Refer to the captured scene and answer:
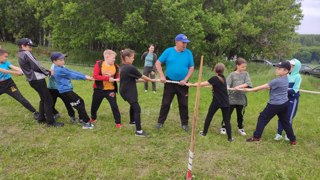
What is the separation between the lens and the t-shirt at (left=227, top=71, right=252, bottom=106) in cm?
662

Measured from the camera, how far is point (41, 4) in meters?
24.1

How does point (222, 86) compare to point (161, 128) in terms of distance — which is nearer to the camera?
point (222, 86)

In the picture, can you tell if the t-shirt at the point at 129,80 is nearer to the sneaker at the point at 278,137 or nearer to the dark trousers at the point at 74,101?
the dark trousers at the point at 74,101

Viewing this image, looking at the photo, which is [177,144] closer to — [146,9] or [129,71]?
[129,71]

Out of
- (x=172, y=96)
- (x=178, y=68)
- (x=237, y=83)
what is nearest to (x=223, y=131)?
(x=237, y=83)

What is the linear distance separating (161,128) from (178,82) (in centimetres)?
124

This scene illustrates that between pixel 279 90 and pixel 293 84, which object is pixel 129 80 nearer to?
pixel 279 90

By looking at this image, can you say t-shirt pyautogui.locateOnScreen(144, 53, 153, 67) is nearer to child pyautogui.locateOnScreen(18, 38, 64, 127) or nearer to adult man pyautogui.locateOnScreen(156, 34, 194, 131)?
adult man pyautogui.locateOnScreen(156, 34, 194, 131)

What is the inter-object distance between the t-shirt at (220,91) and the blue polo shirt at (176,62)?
0.77m

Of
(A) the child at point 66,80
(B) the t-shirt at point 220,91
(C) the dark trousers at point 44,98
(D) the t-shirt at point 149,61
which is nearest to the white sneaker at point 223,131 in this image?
(B) the t-shirt at point 220,91

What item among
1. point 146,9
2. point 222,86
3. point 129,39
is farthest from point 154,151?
point 146,9

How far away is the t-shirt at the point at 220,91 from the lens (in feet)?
20.2

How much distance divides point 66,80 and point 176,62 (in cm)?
250

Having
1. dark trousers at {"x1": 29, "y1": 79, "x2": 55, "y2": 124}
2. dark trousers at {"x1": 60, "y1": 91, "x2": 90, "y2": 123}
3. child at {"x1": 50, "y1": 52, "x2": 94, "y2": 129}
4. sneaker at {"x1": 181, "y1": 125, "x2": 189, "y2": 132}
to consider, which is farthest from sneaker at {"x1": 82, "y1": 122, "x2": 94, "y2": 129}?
sneaker at {"x1": 181, "y1": 125, "x2": 189, "y2": 132}
